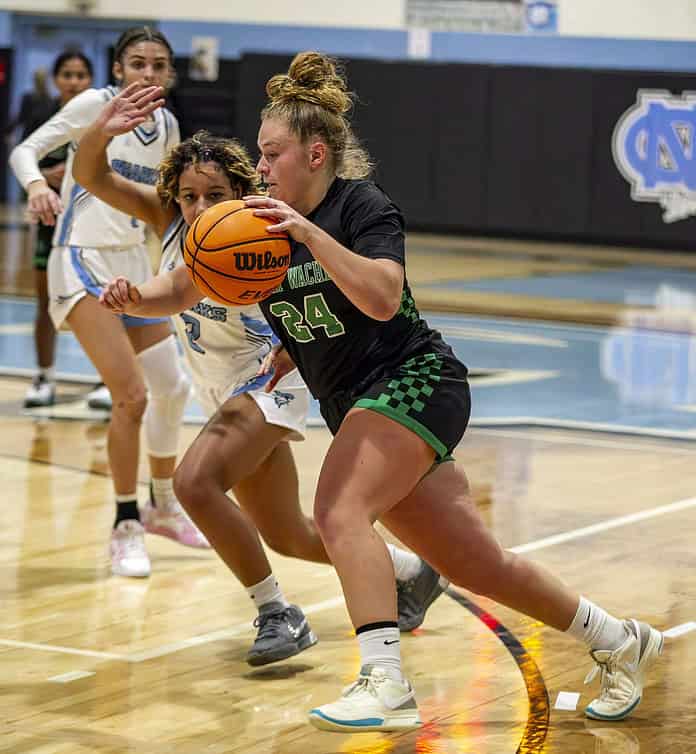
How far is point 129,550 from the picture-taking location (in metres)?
5.83

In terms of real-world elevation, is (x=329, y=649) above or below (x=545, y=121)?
below

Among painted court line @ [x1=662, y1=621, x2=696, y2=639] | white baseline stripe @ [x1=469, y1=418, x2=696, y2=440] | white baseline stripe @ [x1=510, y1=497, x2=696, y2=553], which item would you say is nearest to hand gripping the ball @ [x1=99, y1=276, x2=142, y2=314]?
painted court line @ [x1=662, y1=621, x2=696, y2=639]

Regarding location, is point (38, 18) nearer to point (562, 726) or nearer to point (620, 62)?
point (620, 62)

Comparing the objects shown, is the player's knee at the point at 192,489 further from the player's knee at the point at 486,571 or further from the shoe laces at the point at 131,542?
the shoe laces at the point at 131,542

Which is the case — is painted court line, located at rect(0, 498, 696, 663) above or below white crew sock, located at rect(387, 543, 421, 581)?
below

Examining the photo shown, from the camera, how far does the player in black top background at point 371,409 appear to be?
12.7 feet

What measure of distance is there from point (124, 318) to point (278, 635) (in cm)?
194

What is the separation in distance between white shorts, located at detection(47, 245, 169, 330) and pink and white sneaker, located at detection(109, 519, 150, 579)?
807mm

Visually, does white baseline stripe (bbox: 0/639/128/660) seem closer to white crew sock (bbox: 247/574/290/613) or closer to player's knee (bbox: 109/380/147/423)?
white crew sock (bbox: 247/574/290/613)

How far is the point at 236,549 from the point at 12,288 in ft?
34.8

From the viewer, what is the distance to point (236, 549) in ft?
15.6

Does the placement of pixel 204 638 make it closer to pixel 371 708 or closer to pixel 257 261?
pixel 371 708

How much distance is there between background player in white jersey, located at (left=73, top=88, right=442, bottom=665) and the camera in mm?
4664

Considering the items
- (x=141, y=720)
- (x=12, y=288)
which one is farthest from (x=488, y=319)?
(x=141, y=720)
